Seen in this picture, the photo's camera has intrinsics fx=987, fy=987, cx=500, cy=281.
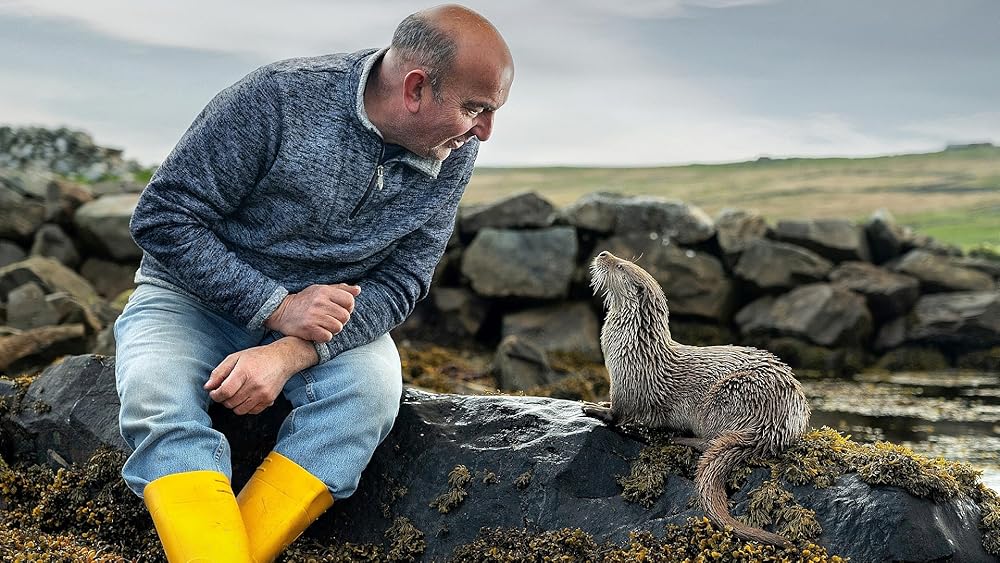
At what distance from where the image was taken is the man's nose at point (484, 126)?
161 inches

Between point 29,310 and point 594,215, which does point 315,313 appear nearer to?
point 29,310

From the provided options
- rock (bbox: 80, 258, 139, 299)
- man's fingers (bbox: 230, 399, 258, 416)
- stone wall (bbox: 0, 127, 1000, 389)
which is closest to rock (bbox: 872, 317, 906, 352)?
stone wall (bbox: 0, 127, 1000, 389)

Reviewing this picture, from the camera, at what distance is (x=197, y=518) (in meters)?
3.64

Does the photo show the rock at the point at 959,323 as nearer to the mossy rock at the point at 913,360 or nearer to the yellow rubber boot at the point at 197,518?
the mossy rock at the point at 913,360

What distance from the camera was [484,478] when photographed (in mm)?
4176

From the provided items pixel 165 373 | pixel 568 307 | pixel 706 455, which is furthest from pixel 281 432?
pixel 568 307

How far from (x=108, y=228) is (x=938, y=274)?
11.6 metres

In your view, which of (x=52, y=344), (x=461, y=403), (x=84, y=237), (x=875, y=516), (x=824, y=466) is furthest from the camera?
(x=84, y=237)

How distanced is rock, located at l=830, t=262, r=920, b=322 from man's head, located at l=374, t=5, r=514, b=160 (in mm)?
10177

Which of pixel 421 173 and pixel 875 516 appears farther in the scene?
pixel 421 173

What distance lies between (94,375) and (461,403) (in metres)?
1.91

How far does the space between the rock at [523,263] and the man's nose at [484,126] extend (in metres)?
8.87

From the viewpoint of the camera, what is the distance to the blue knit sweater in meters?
4.14

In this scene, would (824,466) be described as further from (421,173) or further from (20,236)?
(20,236)
